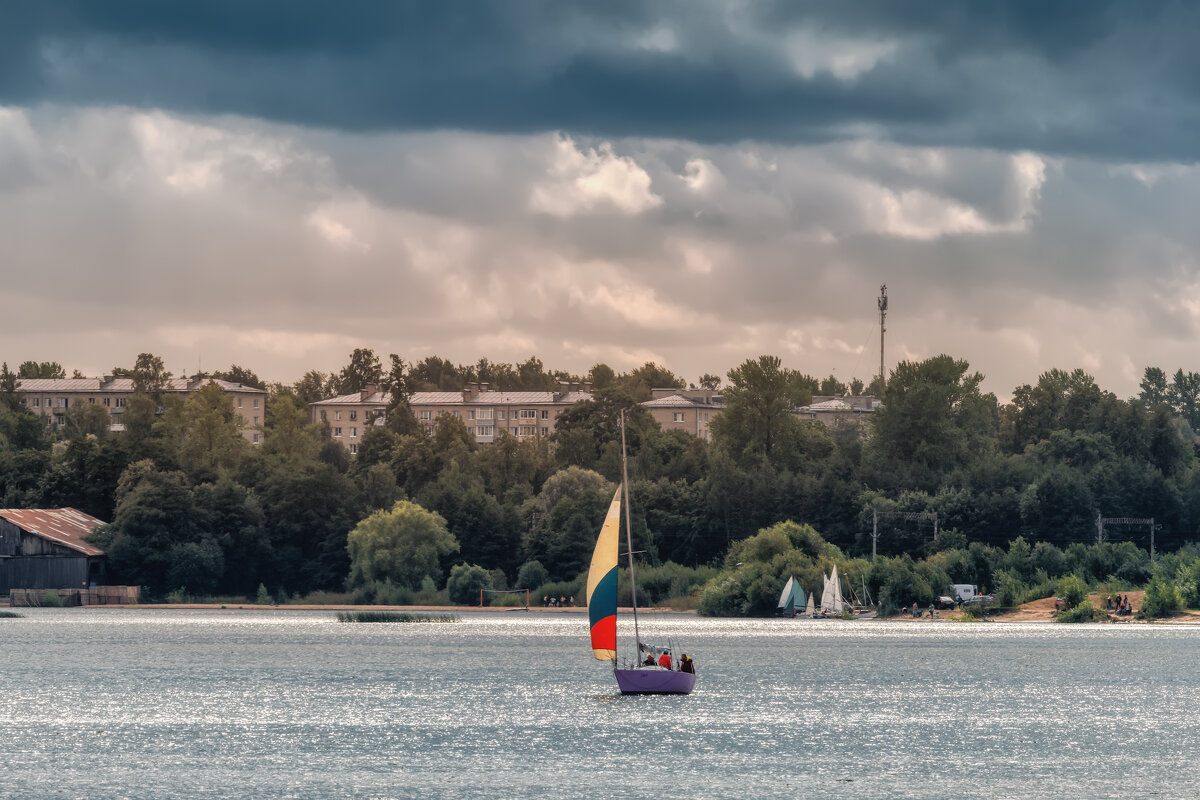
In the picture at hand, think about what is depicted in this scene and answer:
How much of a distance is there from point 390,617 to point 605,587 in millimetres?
86876

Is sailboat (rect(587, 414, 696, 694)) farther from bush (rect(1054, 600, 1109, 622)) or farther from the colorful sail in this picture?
bush (rect(1054, 600, 1109, 622))

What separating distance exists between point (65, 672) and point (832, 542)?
9551 cm

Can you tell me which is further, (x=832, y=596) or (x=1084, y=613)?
(x=832, y=596)

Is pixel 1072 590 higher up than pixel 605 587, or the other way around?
pixel 605 587

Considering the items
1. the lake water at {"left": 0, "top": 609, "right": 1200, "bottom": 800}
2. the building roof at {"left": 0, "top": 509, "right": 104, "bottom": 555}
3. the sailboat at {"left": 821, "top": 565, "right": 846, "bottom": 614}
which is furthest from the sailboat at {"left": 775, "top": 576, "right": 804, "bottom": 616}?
the building roof at {"left": 0, "top": 509, "right": 104, "bottom": 555}

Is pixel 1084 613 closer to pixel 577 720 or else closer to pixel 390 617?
pixel 390 617

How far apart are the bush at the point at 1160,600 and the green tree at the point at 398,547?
67622 millimetres

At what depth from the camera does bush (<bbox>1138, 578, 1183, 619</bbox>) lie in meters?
156

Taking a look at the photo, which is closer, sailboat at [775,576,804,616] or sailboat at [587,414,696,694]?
sailboat at [587,414,696,694]

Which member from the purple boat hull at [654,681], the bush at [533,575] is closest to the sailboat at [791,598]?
the bush at [533,575]

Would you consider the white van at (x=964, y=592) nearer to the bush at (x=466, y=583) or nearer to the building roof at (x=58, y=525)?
the bush at (x=466, y=583)

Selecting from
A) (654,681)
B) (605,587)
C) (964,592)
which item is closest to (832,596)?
(964,592)

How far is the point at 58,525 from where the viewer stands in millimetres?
177250

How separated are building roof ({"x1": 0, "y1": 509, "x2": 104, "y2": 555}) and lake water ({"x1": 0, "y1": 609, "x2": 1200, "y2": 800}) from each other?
38.6 m
